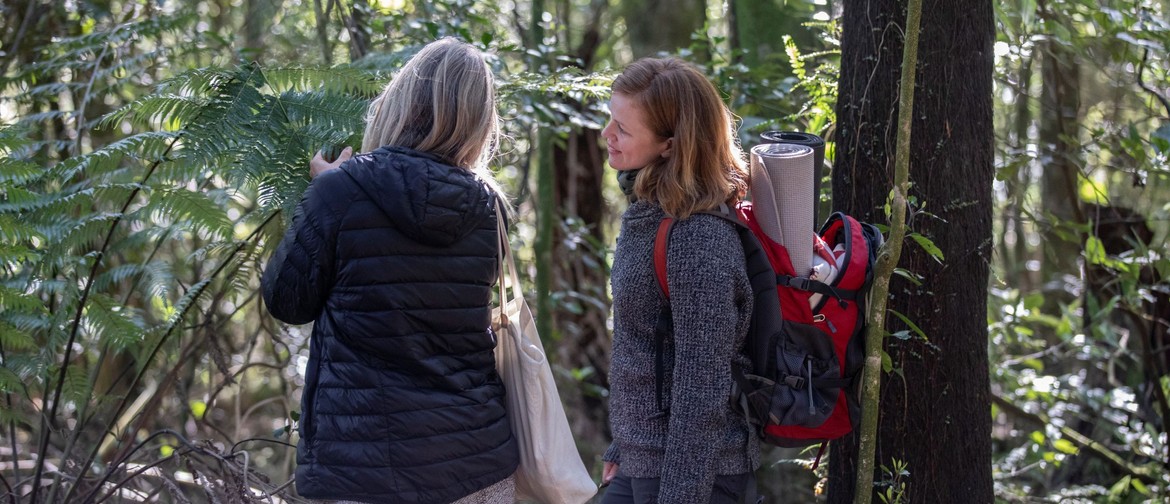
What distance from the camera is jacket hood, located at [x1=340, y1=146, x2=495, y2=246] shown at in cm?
223

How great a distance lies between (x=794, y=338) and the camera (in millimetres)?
2258

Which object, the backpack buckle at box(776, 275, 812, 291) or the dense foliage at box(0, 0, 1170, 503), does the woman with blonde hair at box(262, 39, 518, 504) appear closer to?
the dense foliage at box(0, 0, 1170, 503)

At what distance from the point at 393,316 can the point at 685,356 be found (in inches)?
27.7

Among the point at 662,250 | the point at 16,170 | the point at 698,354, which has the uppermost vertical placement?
the point at 16,170

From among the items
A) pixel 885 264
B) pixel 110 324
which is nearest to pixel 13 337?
pixel 110 324

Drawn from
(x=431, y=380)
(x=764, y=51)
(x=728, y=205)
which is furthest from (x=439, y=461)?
(x=764, y=51)

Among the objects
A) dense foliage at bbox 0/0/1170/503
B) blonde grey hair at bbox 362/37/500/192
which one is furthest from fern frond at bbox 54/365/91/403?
blonde grey hair at bbox 362/37/500/192

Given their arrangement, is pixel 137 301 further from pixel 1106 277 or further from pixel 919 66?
pixel 1106 277

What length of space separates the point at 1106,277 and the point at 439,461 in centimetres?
491

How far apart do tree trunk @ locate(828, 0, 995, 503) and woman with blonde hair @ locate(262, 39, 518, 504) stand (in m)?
1.28

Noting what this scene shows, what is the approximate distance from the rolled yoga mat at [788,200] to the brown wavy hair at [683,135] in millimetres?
59

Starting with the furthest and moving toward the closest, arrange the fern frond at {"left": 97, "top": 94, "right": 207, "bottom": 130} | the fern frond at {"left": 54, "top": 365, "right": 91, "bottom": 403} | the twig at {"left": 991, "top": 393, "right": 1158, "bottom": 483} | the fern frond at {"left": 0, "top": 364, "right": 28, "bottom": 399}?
the twig at {"left": 991, "top": 393, "right": 1158, "bottom": 483}, the fern frond at {"left": 54, "top": 365, "right": 91, "bottom": 403}, the fern frond at {"left": 0, "top": 364, "right": 28, "bottom": 399}, the fern frond at {"left": 97, "top": 94, "right": 207, "bottom": 130}

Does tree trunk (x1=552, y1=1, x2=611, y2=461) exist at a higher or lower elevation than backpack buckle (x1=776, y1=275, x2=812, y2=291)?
lower

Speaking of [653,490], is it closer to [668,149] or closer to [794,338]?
[794,338]
